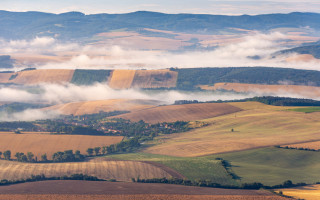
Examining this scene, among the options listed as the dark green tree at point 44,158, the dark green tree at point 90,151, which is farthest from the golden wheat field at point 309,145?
the dark green tree at point 44,158

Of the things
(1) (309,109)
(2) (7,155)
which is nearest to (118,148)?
(2) (7,155)

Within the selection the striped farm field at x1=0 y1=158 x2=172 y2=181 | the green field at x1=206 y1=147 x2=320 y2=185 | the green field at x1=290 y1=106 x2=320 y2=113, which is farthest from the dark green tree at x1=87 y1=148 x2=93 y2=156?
the green field at x1=290 y1=106 x2=320 y2=113

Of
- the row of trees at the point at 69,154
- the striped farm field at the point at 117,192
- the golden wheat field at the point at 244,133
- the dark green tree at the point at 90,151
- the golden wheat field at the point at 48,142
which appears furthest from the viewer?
the golden wheat field at the point at 244,133

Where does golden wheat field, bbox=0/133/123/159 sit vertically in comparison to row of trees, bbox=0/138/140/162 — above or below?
above

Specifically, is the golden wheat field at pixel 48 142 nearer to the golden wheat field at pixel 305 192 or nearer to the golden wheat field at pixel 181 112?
the golden wheat field at pixel 181 112

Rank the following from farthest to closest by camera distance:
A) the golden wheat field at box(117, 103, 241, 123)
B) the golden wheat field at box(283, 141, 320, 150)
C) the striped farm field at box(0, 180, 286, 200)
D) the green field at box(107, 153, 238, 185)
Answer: the golden wheat field at box(117, 103, 241, 123)
the golden wheat field at box(283, 141, 320, 150)
the green field at box(107, 153, 238, 185)
the striped farm field at box(0, 180, 286, 200)

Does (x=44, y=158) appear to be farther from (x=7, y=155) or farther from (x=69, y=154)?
(x=7, y=155)

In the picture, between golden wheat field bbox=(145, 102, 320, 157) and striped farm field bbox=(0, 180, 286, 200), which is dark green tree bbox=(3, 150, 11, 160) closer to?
golden wheat field bbox=(145, 102, 320, 157)
